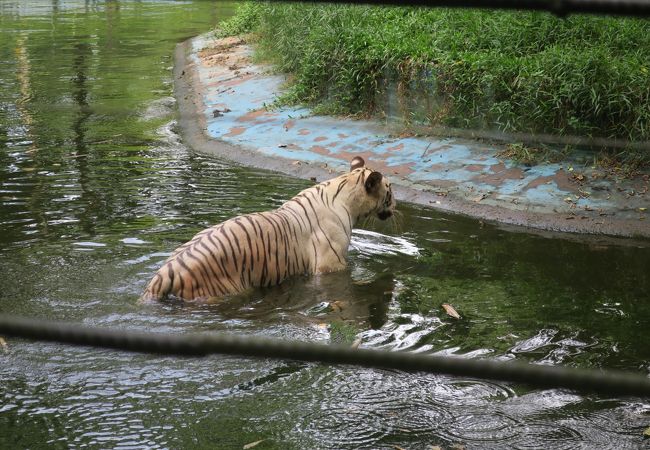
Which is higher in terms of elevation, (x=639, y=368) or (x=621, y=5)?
(x=621, y=5)

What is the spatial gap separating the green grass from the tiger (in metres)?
2.41

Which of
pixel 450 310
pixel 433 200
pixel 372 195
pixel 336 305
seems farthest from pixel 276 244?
pixel 433 200

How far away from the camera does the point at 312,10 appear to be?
12.4 metres

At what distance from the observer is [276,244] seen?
238 inches

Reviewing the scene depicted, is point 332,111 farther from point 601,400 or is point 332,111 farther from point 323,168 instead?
point 601,400

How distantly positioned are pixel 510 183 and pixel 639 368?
3.48 metres

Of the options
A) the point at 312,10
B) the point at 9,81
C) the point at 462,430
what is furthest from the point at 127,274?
the point at 9,81

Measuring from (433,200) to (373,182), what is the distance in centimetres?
168

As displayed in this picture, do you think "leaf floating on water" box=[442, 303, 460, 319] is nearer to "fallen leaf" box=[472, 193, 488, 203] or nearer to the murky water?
the murky water

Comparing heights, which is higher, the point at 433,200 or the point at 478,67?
the point at 478,67

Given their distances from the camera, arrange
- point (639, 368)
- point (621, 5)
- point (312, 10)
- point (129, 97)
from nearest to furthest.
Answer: point (621, 5)
point (639, 368)
point (312, 10)
point (129, 97)

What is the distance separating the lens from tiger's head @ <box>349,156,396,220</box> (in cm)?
653

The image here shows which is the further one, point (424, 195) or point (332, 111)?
point (332, 111)

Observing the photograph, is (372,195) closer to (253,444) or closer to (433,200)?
(433,200)
